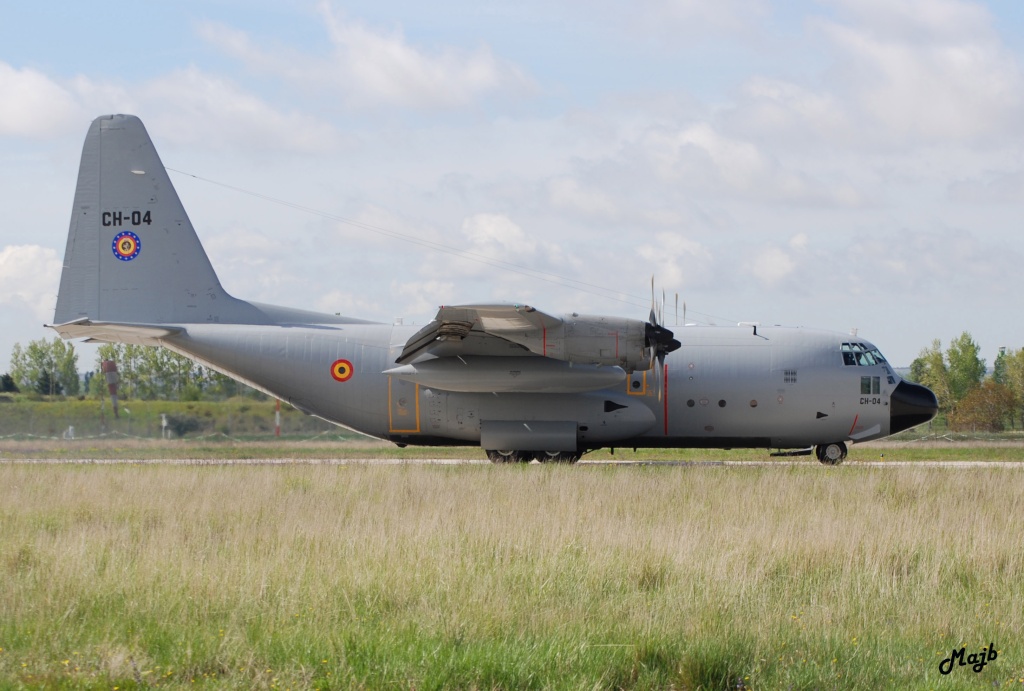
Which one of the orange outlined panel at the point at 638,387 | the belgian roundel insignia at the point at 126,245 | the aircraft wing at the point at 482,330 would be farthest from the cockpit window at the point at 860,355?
the belgian roundel insignia at the point at 126,245

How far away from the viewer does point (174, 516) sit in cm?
1470

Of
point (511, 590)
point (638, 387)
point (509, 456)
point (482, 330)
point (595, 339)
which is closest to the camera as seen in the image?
point (511, 590)

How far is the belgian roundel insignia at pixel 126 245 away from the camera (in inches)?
946

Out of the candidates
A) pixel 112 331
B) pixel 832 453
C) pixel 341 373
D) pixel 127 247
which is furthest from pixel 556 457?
pixel 127 247

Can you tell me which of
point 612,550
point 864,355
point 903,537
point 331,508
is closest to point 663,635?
point 612,550

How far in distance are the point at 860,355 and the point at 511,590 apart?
17.2 metres

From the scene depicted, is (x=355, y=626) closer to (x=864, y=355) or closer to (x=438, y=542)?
(x=438, y=542)

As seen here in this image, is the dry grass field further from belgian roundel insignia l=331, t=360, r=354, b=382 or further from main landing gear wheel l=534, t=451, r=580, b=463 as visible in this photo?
belgian roundel insignia l=331, t=360, r=354, b=382

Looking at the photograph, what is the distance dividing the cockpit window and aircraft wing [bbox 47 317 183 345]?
52.1ft

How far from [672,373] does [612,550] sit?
12701 millimetres

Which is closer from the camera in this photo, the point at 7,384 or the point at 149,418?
the point at 149,418

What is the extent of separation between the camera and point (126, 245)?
79.0 feet

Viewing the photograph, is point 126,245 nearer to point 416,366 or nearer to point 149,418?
point 416,366

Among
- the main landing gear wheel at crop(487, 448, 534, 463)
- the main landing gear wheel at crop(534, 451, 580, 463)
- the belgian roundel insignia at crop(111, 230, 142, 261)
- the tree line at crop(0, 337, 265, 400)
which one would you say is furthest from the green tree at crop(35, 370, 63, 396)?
the main landing gear wheel at crop(534, 451, 580, 463)
